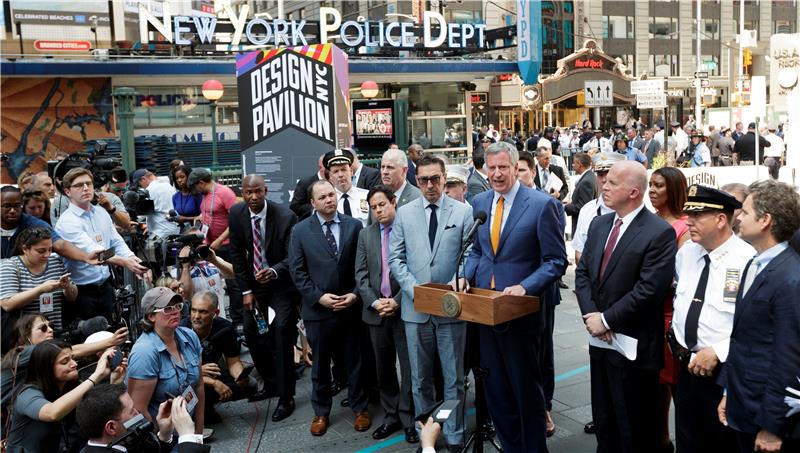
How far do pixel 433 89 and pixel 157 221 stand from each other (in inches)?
573

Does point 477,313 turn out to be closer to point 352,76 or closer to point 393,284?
point 393,284

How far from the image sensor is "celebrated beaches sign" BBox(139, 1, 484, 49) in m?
19.7

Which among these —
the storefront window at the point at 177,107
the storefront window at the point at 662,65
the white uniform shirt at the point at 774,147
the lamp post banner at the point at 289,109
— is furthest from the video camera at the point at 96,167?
the storefront window at the point at 662,65

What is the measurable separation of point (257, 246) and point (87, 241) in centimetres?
154

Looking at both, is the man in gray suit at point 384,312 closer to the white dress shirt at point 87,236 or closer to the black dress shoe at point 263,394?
the black dress shoe at point 263,394

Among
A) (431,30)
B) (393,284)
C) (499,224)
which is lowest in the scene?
(393,284)

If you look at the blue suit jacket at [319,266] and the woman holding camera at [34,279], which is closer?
the woman holding camera at [34,279]

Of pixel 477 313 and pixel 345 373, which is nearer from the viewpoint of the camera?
pixel 477 313

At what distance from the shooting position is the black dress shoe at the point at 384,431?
604 cm

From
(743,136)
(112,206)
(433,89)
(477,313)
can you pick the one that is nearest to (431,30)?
(433,89)

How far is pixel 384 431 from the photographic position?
6.06 meters

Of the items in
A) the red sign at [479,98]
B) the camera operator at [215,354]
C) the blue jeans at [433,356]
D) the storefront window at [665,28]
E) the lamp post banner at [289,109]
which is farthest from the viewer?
the storefront window at [665,28]

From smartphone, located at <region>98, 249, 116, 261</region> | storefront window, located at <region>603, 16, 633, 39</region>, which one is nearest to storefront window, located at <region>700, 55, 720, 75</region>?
storefront window, located at <region>603, 16, 633, 39</region>

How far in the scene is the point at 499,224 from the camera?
5156 millimetres
